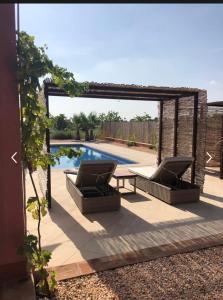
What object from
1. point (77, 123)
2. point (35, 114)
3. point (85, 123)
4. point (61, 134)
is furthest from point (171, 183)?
point (61, 134)

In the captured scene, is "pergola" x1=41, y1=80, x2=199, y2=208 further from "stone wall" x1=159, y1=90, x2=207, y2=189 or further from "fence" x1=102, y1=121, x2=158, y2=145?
"fence" x1=102, y1=121, x2=158, y2=145

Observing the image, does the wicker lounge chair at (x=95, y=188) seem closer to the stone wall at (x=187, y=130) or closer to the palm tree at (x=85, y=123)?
the stone wall at (x=187, y=130)

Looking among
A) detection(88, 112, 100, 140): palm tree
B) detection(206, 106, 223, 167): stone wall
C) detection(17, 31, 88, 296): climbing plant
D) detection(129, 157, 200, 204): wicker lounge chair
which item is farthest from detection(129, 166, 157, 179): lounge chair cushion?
detection(88, 112, 100, 140): palm tree

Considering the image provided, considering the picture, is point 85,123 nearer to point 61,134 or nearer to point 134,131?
point 61,134

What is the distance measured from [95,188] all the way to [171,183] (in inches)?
87.7

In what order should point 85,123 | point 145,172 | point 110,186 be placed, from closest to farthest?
point 110,186
point 145,172
point 85,123

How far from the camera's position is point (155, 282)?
344 cm

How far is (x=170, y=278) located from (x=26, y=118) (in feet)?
8.84

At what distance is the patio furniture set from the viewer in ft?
20.3

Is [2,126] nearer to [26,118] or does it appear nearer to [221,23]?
[26,118]

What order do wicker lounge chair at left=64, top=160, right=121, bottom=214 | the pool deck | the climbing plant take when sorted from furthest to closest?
wicker lounge chair at left=64, top=160, right=121, bottom=214 → the pool deck → the climbing plant

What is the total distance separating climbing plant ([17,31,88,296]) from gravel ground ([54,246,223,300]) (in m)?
0.42

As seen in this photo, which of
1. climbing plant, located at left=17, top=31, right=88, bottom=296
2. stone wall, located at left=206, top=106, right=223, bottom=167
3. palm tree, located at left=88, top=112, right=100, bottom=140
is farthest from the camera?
palm tree, located at left=88, top=112, right=100, bottom=140

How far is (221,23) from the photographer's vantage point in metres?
6.59
